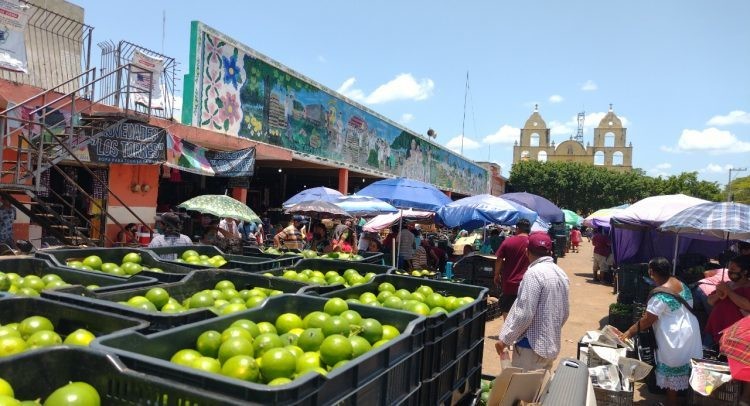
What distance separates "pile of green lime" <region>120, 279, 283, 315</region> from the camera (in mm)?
3025

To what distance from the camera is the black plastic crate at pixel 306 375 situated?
1.64 metres

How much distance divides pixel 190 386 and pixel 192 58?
39.8 feet

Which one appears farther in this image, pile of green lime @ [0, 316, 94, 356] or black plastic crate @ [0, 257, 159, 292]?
black plastic crate @ [0, 257, 159, 292]

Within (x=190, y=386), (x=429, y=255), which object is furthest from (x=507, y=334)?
(x=429, y=255)

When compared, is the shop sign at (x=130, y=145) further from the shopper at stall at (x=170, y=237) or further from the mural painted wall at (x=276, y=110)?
the shopper at stall at (x=170, y=237)

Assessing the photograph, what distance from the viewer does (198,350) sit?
2.34 metres

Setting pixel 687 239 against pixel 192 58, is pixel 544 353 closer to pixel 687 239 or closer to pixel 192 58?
pixel 687 239

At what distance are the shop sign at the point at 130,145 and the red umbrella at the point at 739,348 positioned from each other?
9608 millimetres

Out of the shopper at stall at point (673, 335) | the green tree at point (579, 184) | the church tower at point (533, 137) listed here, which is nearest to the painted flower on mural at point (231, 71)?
the shopper at stall at point (673, 335)

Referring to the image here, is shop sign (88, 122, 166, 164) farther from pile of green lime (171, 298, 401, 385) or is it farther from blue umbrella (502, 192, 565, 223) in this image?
blue umbrella (502, 192, 565, 223)

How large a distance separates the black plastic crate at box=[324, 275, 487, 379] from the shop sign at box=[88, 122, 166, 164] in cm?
728

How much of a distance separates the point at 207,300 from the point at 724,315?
5.86 m

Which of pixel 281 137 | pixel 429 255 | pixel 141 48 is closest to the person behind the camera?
pixel 141 48

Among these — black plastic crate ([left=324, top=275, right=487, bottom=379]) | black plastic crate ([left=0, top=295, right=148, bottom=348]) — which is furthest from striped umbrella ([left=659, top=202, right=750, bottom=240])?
black plastic crate ([left=0, top=295, right=148, bottom=348])
